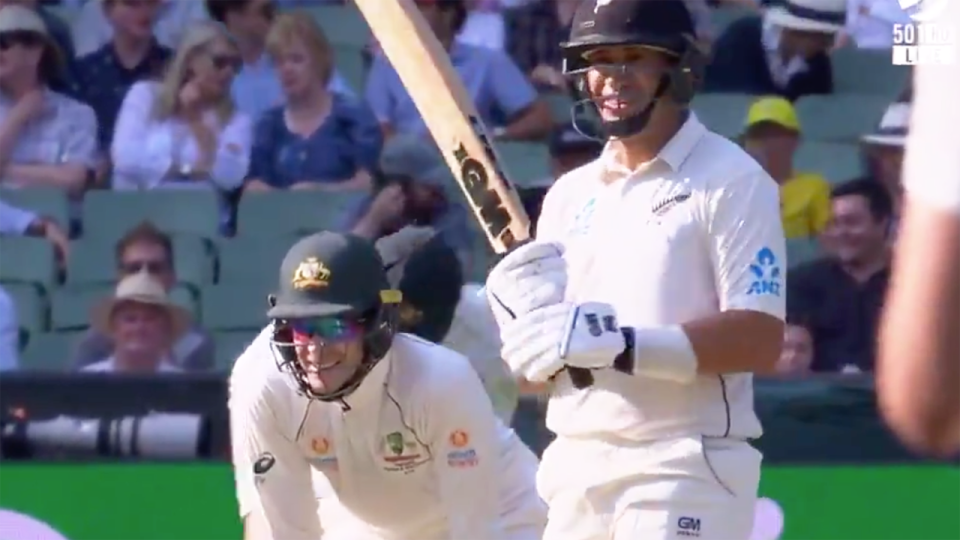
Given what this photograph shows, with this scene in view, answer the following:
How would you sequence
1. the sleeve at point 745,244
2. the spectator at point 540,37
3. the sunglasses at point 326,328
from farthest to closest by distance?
1. the spectator at point 540,37
2. the sunglasses at point 326,328
3. the sleeve at point 745,244

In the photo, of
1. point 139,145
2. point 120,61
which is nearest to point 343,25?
point 120,61

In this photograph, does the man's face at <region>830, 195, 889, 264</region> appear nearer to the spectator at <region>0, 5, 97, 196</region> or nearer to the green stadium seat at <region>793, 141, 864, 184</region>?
the green stadium seat at <region>793, 141, 864, 184</region>

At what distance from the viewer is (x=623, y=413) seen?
3.44 metres

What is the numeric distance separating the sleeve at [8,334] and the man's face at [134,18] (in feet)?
4.23

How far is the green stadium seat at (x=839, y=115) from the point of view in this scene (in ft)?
21.8

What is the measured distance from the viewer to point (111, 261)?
6.41 meters

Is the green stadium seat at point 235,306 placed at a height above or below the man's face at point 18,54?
below

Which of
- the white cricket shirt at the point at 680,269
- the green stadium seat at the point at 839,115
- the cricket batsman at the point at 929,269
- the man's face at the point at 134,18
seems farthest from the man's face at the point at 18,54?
the cricket batsman at the point at 929,269

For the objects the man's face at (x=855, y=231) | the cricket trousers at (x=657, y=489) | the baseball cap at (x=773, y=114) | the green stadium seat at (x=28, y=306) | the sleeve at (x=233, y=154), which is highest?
the baseball cap at (x=773, y=114)

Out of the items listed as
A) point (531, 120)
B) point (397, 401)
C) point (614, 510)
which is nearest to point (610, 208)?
point (614, 510)

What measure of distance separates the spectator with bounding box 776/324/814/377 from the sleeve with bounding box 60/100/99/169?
2.61 m

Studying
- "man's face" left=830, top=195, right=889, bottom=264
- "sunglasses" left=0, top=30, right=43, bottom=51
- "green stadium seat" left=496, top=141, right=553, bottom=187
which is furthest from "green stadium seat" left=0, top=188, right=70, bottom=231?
"man's face" left=830, top=195, right=889, bottom=264

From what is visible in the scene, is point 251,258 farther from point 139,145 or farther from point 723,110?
point 723,110

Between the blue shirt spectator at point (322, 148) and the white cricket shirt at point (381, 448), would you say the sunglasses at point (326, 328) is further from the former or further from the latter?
the blue shirt spectator at point (322, 148)
